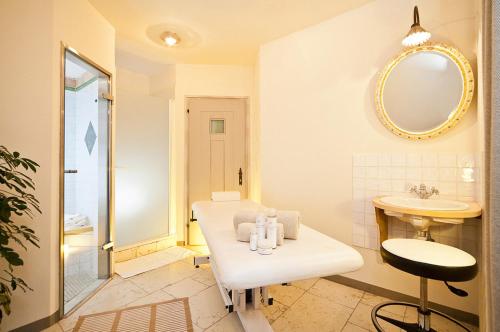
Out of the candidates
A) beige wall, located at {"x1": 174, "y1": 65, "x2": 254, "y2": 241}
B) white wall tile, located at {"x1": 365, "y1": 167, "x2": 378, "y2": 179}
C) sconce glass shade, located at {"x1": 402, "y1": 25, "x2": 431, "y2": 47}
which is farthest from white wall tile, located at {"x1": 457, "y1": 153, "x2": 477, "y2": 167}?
beige wall, located at {"x1": 174, "y1": 65, "x2": 254, "y2": 241}

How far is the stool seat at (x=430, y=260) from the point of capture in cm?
116

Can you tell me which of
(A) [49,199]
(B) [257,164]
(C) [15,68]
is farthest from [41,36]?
(B) [257,164]

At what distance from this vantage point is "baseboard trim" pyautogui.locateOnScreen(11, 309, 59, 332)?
1.54 m

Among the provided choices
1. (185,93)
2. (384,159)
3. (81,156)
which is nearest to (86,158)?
(81,156)

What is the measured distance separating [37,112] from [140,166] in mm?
1472

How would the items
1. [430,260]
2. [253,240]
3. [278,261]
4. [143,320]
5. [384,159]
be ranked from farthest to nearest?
1. [384,159]
2. [143,320]
3. [430,260]
4. [253,240]
5. [278,261]

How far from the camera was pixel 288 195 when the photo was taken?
2.55 meters

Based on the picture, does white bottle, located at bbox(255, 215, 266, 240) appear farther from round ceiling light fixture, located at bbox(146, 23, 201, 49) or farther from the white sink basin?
round ceiling light fixture, located at bbox(146, 23, 201, 49)

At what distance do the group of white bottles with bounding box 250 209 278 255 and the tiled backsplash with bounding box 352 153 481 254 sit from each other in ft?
4.08

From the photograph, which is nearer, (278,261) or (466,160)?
(278,261)

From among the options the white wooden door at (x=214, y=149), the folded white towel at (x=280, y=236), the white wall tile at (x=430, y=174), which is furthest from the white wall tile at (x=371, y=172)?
the white wooden door at (x=214, y=149)

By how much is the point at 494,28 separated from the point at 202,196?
3048 millimetres

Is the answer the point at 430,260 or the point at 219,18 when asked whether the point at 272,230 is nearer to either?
the point at 430,260

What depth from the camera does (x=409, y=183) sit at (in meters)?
1.87
